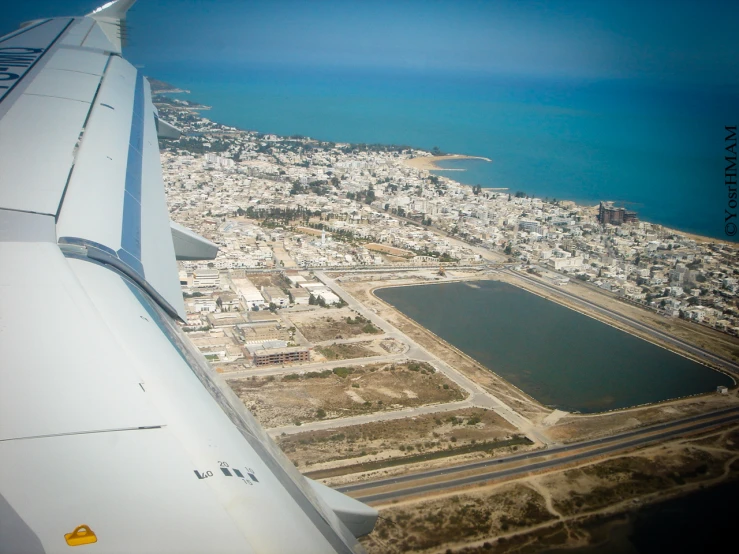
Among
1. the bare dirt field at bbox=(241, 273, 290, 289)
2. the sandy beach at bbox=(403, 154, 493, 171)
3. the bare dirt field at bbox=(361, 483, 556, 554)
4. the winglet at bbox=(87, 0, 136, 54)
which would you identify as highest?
the winglet at bbox=(87, 0, 136, 54)

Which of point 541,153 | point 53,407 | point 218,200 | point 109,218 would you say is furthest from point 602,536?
point 541,153

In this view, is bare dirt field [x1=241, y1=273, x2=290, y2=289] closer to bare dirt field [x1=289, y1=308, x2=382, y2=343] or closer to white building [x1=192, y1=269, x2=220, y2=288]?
white building [x1=192, y1=269, x2=220, y2=288]

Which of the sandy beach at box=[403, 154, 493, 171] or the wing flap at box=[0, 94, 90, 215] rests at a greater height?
the wing flap at box=[0, 94, 90, 215]

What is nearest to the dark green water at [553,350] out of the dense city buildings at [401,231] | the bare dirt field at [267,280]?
the dense city buildings at [401,231]

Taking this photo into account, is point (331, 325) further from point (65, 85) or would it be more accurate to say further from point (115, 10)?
point (65, 85)

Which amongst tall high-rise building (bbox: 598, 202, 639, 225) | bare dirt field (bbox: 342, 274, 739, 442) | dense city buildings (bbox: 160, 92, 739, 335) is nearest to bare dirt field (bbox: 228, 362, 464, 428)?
bare dirt field (bbox: 342, 274, 739, 442)

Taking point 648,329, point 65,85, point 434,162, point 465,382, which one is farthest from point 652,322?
point 434,162
